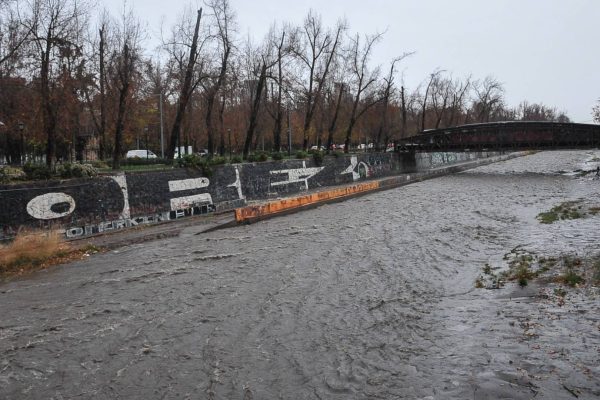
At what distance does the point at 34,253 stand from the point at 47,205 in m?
3.30

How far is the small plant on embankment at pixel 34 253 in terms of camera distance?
1416cm

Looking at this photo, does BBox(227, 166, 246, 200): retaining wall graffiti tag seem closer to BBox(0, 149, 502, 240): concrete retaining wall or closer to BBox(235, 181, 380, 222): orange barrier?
BBox(0, 149, 502, 240): concrete retaining wall

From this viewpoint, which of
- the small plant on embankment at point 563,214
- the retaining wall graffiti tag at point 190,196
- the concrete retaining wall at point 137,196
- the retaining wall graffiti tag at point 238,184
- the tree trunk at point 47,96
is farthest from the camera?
the retaining wall graffiti tag at point 238,184

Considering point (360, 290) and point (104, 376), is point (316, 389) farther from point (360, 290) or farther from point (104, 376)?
point (360, 290)

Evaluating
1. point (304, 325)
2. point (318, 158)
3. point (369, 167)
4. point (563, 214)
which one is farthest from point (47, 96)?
point (369, 167)

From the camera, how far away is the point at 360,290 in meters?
11.1

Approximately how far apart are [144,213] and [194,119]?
1343 inches

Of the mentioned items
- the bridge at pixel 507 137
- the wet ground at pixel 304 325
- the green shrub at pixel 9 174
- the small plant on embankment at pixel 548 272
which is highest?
the bridge at pixel 507 137

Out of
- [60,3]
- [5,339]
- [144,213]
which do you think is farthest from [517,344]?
[60,3]

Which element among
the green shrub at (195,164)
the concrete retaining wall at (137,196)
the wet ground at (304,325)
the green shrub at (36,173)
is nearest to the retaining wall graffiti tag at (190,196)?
the concrete retaining wall at (137,196)

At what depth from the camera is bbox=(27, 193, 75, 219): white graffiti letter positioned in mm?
17250

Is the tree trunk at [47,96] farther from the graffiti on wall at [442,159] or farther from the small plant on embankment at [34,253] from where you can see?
the graffiti on wall at [442,159]

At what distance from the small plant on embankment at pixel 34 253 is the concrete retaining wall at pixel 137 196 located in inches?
45.7

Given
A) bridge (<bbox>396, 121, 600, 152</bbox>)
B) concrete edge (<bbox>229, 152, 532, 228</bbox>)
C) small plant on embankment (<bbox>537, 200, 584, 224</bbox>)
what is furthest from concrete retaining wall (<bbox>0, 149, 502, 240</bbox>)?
bridge (<bbox>396, 121, 600, 152</bbox>)
